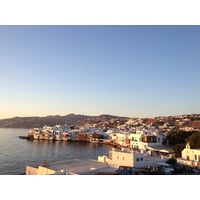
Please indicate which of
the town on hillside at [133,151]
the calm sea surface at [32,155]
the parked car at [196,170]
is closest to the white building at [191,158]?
the town on hillside at [133,151]

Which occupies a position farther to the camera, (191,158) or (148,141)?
(148,141)

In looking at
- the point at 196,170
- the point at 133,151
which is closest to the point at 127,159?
the point at 133,151

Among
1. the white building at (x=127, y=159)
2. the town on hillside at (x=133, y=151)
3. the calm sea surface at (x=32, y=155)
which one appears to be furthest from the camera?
the calm sea surface at (x=32, y=155)

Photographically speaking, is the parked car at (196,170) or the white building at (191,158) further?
the white building at (191,158)

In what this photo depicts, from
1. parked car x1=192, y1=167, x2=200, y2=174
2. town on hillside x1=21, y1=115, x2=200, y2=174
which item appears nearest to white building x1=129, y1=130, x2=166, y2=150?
town on hillside x1=21, y1=115, x2=200, y2=174

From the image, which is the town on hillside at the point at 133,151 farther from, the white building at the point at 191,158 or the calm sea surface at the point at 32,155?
the calm sea surface at the point at 32,155

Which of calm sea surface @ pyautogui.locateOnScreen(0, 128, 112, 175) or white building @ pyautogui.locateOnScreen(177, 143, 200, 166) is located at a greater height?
white building @ pyautogui.locateOnScreen(177, 143, 200, 166)

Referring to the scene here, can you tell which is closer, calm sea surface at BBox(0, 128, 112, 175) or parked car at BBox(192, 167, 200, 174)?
parked car at BBox(192, 167, 200, 174)

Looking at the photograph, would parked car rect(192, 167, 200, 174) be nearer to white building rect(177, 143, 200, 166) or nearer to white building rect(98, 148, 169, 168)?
white building rect(177, 143, 200, 166)

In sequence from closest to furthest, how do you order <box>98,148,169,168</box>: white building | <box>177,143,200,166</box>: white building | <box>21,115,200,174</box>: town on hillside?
1. <box>21,115,200,174</box>: town on hillside
2. <box>98,148,169,168</box>: white building
3. <box>177,143,200,166</box>: white building

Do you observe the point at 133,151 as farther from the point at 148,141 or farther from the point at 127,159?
the point at 148,141

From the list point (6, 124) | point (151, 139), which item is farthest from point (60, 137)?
point (6, 124)

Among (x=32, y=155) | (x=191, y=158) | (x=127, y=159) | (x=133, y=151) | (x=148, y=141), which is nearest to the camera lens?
(x=127, y=159)
